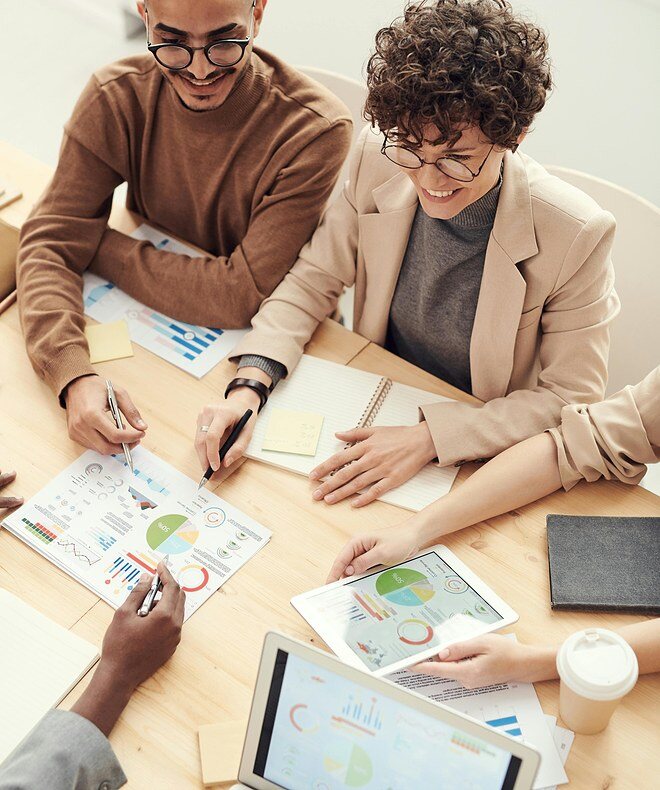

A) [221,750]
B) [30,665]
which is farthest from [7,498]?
[221,750]

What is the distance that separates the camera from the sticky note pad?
108cm

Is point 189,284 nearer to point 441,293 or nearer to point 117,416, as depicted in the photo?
point 117,416

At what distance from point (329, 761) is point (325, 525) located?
1.49ft

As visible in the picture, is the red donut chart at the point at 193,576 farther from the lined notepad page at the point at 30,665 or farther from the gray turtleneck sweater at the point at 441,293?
the gray turtleneck sweater at the point at 441,293

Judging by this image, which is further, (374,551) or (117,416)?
(117,416)

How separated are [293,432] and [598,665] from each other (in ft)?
2.13

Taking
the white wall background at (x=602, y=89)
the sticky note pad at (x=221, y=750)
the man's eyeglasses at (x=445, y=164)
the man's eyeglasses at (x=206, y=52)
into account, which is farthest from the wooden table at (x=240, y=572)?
the white wall background at (x=602, y=89)

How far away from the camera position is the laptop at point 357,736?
88 cm

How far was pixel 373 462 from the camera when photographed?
1420 mm

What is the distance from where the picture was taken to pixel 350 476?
4.62 feet

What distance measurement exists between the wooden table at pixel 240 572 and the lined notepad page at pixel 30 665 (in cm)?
2

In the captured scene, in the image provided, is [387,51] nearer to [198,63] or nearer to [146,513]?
[198,63]

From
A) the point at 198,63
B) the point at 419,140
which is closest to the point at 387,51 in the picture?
the point at 419,140

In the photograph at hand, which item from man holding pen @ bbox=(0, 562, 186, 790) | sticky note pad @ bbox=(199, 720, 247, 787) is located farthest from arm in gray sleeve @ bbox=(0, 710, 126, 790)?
sticky note pad @ bbox=(199, 720, 247, 787)
